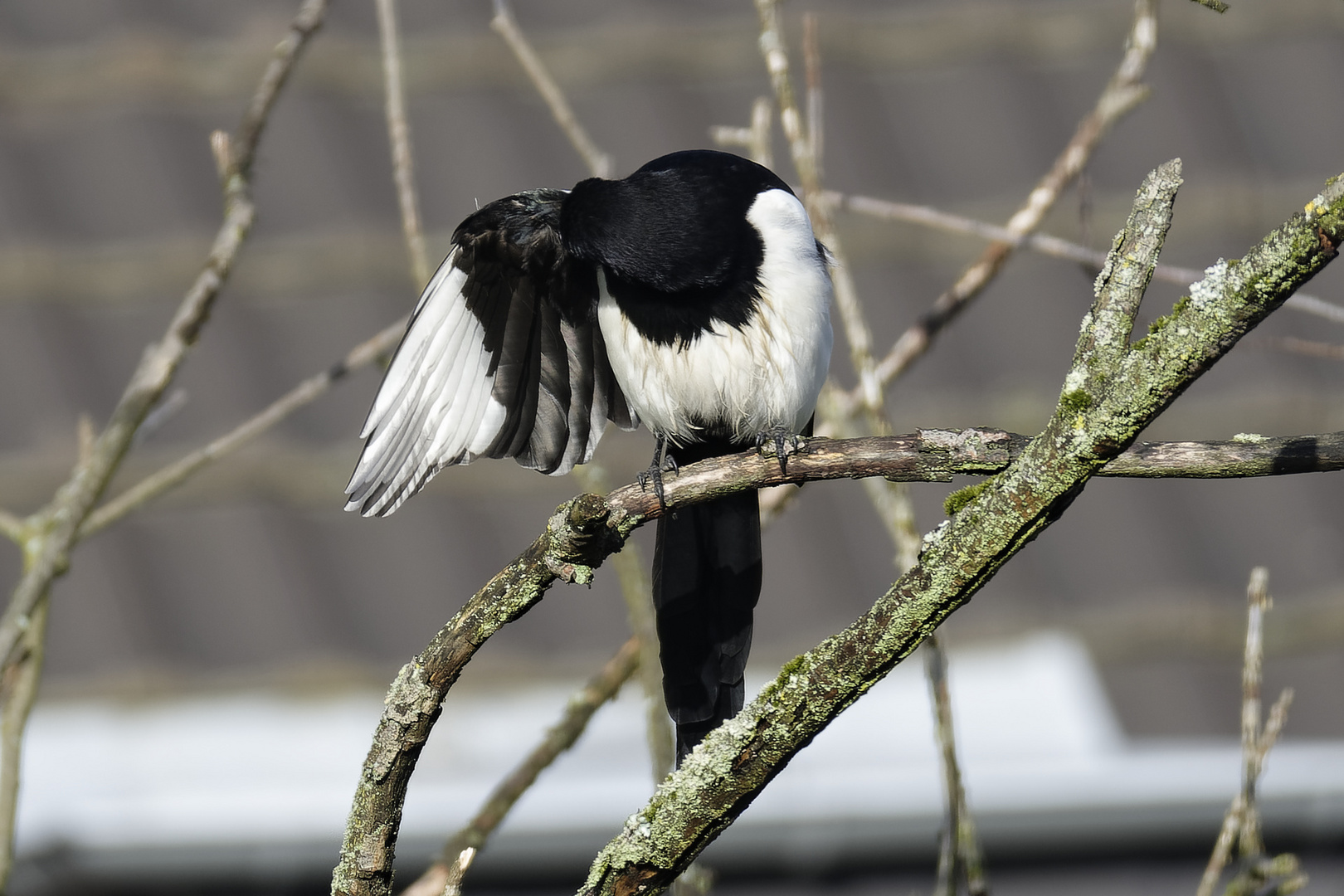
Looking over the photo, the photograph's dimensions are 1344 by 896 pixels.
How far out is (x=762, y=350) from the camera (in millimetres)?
2471

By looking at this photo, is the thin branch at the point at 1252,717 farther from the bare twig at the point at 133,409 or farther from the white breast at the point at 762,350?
the bare twig at the point at 133,409

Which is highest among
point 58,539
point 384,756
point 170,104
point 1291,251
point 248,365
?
point 170,104

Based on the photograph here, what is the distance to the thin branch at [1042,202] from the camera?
2.11 metres

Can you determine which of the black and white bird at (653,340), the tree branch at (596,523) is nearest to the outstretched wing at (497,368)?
the black and white bird at (653,340)

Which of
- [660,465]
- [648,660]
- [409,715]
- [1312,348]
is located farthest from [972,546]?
[660,465]

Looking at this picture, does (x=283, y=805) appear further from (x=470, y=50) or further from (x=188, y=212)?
(x=470, y=50)

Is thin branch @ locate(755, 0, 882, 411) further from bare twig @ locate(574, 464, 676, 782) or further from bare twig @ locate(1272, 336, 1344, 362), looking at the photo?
bare twig @ locate(1272, 336, 1344, 362)

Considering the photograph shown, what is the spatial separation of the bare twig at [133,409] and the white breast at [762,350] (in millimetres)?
739

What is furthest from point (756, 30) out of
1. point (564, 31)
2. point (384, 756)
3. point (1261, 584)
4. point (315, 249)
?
point (384, 756)

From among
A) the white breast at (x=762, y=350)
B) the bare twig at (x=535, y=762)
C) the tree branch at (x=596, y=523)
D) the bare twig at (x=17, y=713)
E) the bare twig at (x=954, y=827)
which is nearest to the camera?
the tree branch at (x=596, y=523)

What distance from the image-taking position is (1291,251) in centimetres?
93

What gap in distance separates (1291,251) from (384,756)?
0.88 meters

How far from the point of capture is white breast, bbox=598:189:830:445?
2459 mm

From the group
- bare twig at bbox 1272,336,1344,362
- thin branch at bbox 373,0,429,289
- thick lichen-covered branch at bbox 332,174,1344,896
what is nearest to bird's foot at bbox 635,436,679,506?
thin branch at bbox 373,0,429,289
